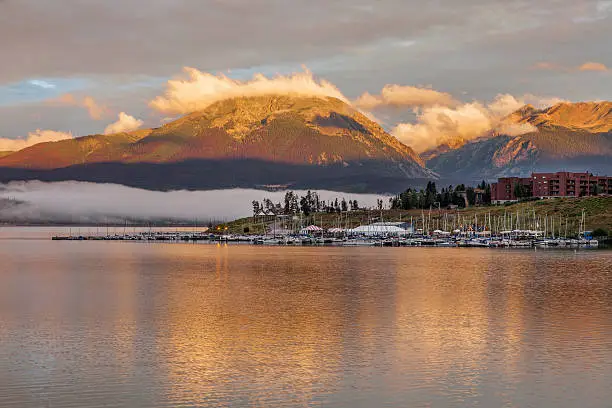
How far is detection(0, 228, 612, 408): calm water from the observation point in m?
46.8

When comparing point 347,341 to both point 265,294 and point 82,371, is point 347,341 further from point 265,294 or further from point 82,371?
point 265,294

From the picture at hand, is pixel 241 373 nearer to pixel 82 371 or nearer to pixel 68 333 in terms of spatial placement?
pixel 82 371

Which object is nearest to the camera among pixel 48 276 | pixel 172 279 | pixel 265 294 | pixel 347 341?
A: pixel 347 341

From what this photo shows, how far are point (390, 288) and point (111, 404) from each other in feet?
222

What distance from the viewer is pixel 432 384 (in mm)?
48875

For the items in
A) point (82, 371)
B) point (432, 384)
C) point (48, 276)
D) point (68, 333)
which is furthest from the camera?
point (48, 276)

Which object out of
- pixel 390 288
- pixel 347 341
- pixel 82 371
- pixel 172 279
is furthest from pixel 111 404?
pixel 172 279

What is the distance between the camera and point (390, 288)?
355 feet

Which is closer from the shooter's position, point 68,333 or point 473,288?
point 68,333

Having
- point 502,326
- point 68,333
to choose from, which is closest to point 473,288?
point 502,326

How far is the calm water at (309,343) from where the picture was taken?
46.8m

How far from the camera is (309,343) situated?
205 feet

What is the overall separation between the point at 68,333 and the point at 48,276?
74.1 m

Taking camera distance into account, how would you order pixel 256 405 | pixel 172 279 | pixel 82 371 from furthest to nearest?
pixel 172 279
pixel 82 371
pixel 256 405
